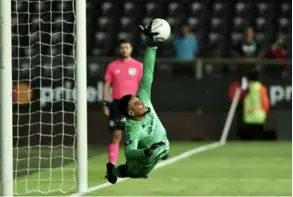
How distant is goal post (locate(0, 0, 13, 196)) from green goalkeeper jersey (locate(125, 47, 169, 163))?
1.86 meters

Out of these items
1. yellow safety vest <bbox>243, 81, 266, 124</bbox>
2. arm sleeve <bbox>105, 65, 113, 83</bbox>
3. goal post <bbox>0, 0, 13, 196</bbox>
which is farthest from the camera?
yellow safety vest <bbox>243, 81, 266, 124</bbox>

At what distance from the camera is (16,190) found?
1164 cm

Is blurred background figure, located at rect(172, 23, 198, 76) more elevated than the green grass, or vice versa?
blurred background figure, located at rect(172, 23, 198, 76)

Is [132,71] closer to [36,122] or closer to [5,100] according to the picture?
[5,100]

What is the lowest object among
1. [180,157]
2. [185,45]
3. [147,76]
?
[180,157]

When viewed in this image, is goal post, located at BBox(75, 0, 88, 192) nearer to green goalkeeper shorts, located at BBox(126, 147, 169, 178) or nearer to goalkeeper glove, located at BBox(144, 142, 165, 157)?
green goalkeeper shorts, located at BBox(126, 147, 169, 178)

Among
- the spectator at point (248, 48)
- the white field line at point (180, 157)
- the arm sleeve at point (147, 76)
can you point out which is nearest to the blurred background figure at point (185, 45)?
the spectator at point (248, 48)

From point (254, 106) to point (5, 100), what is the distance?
907 centimetres

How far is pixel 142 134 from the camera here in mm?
8781

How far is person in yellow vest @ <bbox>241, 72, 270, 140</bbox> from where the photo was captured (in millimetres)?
18781

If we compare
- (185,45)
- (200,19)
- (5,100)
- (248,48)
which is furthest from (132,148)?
(200,19)

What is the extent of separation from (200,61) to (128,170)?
1042cm

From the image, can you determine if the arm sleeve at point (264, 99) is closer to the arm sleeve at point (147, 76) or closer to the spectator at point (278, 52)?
the spectator at point (278, 52)

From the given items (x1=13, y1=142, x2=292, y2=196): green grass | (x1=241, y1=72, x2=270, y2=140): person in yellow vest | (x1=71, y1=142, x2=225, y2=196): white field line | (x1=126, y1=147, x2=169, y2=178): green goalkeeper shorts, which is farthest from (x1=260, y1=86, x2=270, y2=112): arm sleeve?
(x1=126, y1=147, x2=169, y2=178): green goalkeeper shorts
